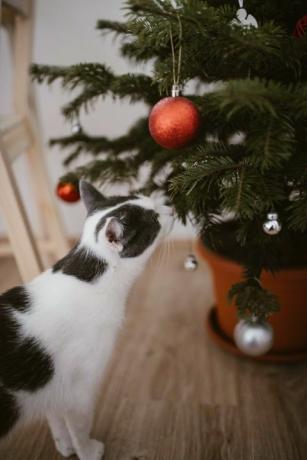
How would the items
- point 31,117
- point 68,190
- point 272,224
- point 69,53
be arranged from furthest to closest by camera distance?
point 69,53
point 31,117
point 68,190
point 272,224

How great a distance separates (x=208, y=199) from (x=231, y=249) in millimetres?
421

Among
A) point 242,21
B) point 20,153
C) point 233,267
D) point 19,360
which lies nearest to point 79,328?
point 19,360

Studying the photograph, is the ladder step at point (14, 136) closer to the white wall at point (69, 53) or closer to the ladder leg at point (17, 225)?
the ladder leg at point (17, 225)

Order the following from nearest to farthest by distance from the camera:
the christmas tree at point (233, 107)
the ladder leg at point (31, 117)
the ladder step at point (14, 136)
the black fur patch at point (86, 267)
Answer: the christmas tree at point (233, 107), the black fur patch at point (86, 267), the ladder step at point (14, 136), the ladder leg at point (31, 117)

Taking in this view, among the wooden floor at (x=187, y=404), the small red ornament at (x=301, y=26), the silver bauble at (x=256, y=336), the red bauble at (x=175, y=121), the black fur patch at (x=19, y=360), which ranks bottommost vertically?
the wooden floor at (x=187, y=404)

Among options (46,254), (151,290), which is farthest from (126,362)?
(46,254)

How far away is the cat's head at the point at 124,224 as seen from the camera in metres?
0.76

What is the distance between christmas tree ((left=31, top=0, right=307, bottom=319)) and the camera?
0.56 metres

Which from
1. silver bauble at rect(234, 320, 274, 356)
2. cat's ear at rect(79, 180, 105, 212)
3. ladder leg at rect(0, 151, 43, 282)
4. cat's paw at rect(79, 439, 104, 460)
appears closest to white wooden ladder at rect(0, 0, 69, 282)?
ladder leg at rect(0, 151, 43, 282)

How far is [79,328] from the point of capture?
2.48 ft

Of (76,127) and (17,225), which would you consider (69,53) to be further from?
(17,225)

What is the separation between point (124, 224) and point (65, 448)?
504 mm

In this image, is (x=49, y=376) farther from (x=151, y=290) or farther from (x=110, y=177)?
(x=151, y=290)

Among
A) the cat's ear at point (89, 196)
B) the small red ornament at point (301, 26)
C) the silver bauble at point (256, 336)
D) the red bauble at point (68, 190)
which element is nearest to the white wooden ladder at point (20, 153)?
the red bauble at point (68, 190)
